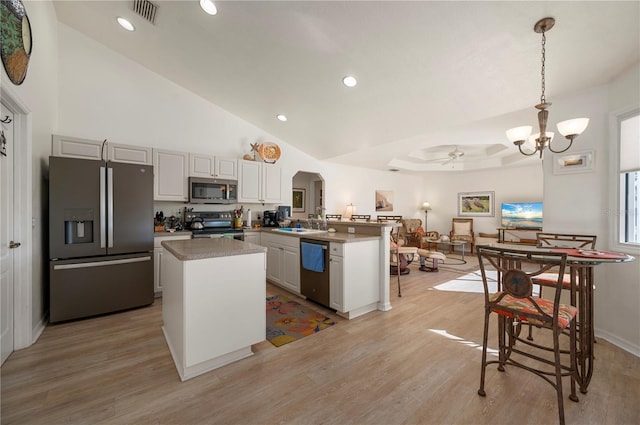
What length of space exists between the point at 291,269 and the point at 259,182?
1951 mm

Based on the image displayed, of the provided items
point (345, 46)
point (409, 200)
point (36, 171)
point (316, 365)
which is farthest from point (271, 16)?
point (409, 200)

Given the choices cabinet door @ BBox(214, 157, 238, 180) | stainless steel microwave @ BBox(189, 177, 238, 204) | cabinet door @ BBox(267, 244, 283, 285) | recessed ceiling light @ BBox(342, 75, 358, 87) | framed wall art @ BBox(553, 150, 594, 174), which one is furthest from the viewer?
cabinet door @ BBox(214, 157, 238, 180)

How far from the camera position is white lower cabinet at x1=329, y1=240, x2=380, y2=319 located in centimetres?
294

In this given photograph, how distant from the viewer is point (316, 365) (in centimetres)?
212

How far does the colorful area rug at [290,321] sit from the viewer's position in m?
2.60

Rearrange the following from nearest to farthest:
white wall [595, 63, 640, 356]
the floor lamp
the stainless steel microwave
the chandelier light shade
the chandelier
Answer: the chandelier, white wall [595, 63, 640, 356], the stainless steel microwave, the chandelier light shade, the floor lamp

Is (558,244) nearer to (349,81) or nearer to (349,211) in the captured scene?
(349,81)

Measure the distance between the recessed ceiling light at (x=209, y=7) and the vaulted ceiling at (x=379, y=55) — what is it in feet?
0.19

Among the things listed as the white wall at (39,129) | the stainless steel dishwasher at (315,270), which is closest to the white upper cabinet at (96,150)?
the white wall at (39,129)

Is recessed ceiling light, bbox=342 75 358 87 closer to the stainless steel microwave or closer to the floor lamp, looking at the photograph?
the stainless steel microwave

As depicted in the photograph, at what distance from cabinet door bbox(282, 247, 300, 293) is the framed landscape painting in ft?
22.0

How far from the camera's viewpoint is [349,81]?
3.42 m

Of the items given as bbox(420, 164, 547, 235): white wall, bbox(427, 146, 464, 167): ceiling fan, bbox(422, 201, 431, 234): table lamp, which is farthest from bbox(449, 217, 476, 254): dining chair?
bbox(427, 146, 464, 167): ceiling fan

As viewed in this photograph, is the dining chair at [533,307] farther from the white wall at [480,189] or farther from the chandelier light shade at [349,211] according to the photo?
the white wall at [480,189]
